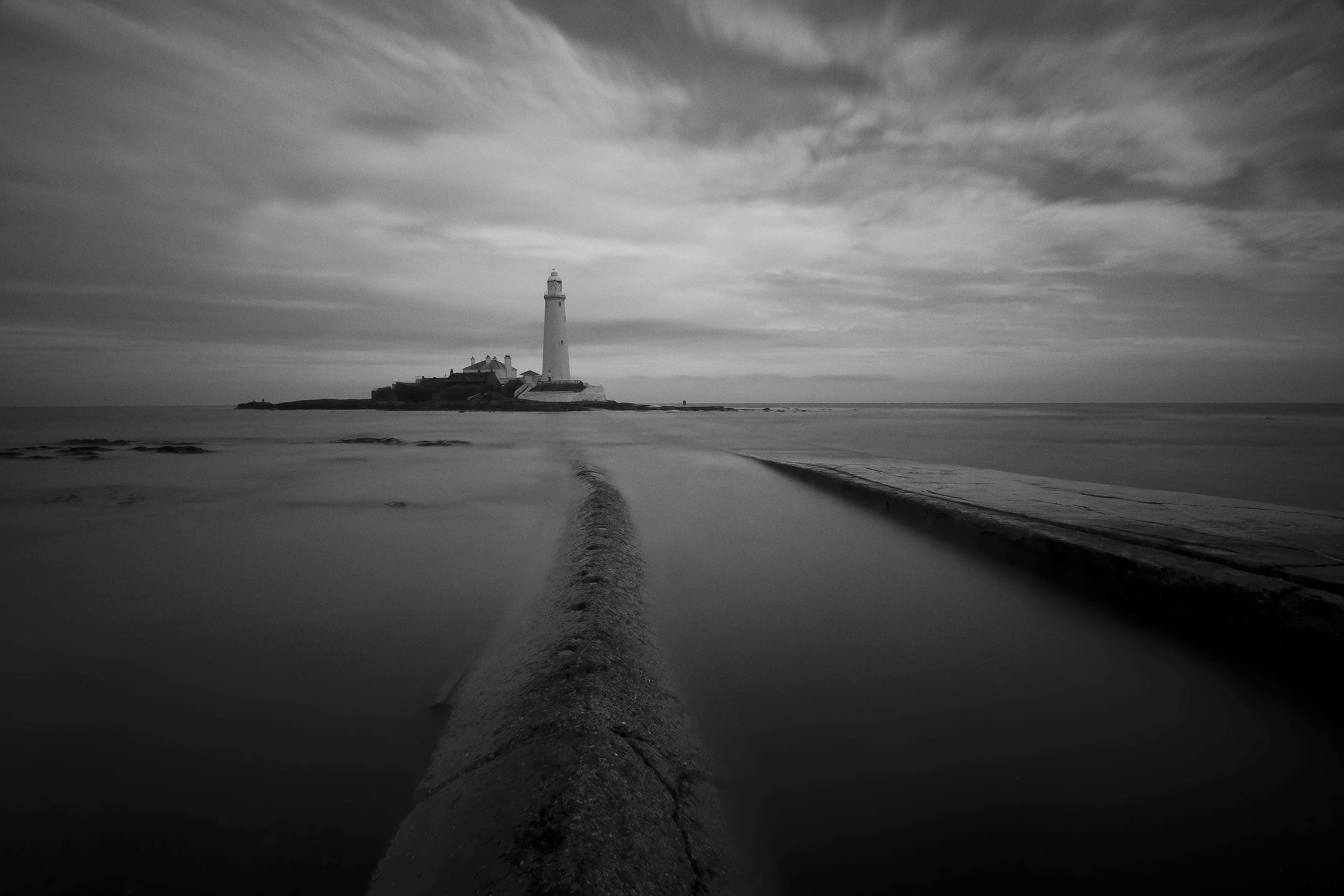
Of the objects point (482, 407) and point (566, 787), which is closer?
point (566, 787)

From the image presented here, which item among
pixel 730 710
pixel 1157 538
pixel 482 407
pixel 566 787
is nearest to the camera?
pixel 566 787

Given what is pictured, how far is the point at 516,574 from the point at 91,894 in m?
2.89

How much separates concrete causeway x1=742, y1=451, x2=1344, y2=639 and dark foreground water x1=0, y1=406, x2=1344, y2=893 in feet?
0.92

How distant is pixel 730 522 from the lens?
20.1 ft

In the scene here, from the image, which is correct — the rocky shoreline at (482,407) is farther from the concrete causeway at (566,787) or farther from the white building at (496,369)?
the concrete causeway at (566,787)

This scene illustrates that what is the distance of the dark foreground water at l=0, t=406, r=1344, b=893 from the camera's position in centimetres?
161

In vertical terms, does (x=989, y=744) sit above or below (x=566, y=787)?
below

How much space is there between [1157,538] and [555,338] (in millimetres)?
56532

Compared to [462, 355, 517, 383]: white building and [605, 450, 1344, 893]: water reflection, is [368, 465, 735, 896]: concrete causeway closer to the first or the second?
[605, 450, 1344, 893]: water reflection

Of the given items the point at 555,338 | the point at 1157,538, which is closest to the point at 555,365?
the point at 555,338

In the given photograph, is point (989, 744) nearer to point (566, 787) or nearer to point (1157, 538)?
point (566, 787)

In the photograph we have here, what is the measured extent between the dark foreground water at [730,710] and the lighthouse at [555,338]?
52.0 metres

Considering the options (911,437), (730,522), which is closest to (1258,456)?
(911,437)

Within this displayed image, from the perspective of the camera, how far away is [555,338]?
57156mm
